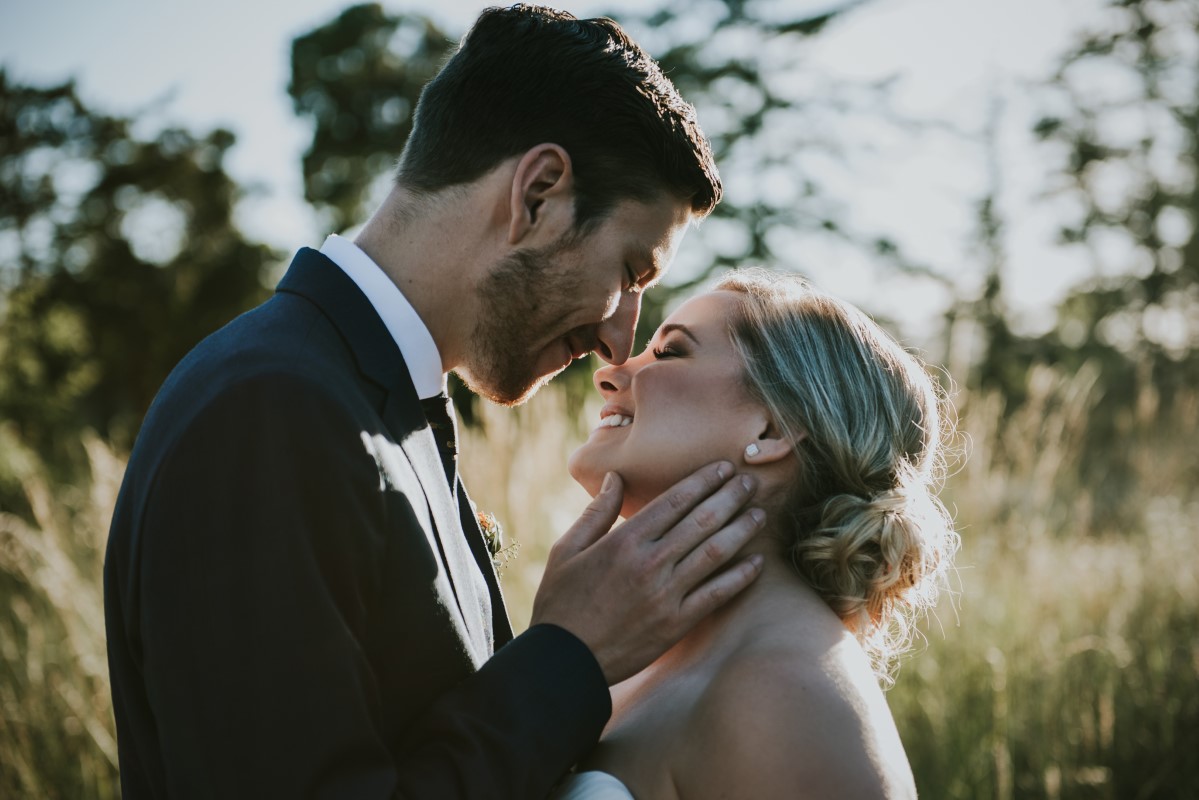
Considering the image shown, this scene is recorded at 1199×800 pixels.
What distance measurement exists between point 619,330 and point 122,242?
20516mm

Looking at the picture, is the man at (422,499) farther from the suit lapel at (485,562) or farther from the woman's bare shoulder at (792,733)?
the woman's bare shoulder at (792,733)

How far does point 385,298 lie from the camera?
210cm

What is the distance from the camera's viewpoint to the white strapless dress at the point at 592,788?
195cm

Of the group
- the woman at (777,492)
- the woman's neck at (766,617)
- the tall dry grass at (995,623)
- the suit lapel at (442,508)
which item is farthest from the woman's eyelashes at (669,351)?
the tall dry grass at (995,623)

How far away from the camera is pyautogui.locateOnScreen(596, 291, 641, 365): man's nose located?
2506 mm

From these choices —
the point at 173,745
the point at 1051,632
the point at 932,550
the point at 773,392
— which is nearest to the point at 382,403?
the point at 173,745

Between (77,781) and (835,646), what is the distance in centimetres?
395

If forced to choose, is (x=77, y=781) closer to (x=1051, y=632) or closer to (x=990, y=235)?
(x=1051, y=632)

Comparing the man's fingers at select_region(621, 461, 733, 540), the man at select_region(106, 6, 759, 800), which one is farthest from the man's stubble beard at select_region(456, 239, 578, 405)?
the man's fingers at select_region(621, 461, 733, 540)

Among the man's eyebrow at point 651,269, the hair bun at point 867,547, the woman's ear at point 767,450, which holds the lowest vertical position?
the hair bun at point 867,547

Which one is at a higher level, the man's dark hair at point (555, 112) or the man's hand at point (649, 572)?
the man's dark hair at point (555, 112)

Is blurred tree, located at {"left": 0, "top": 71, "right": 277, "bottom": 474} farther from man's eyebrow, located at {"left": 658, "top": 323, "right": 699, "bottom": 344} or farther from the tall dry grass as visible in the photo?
man's eyebrow, located at {"left": 658, "top": 323, "right": 699, "bottom": 344}

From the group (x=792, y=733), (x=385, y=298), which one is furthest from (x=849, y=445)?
(x=385, y=298)

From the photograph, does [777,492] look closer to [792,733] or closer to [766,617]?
[766,617]
